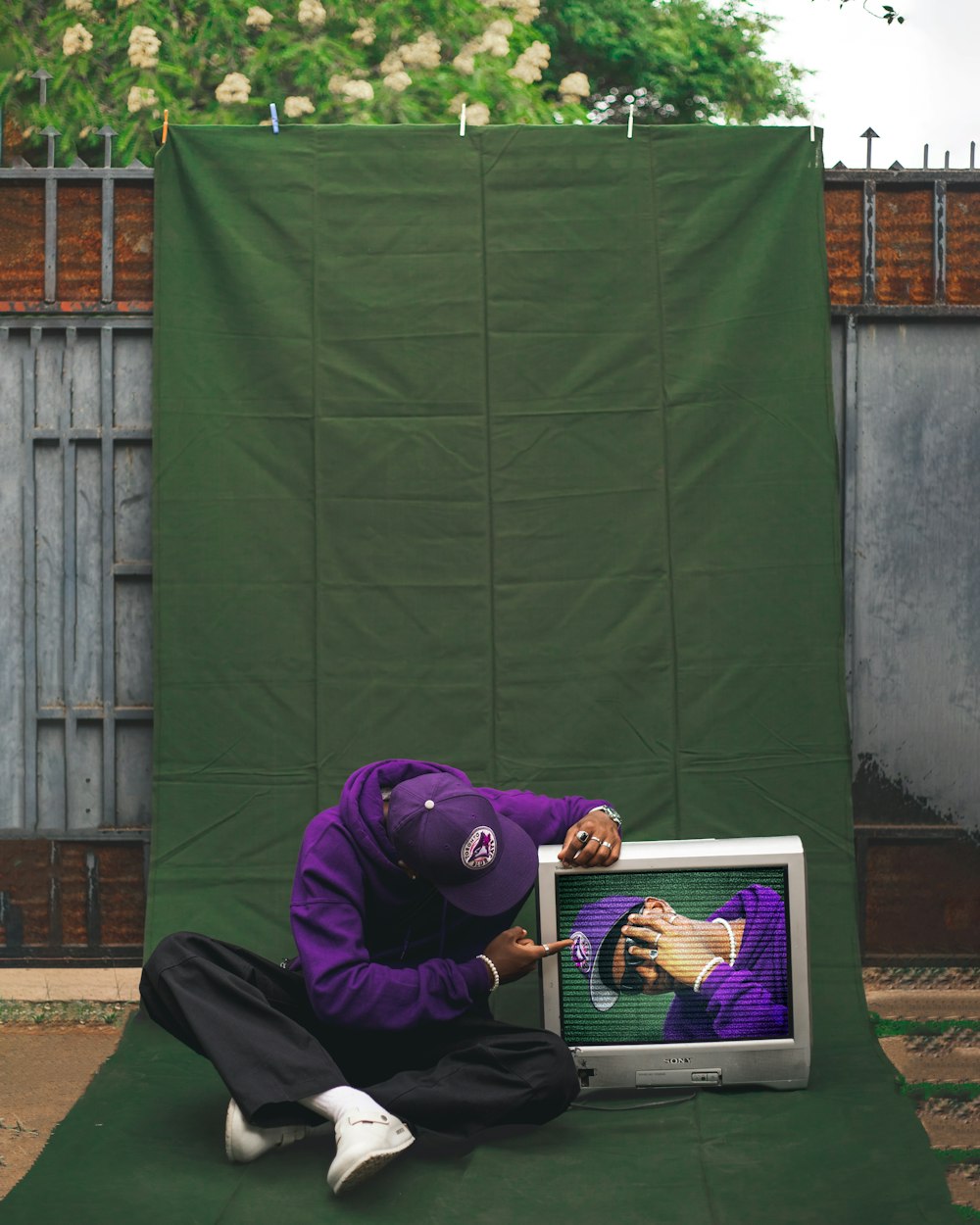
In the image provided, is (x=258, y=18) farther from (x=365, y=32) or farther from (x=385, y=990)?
(x=385, y=990)

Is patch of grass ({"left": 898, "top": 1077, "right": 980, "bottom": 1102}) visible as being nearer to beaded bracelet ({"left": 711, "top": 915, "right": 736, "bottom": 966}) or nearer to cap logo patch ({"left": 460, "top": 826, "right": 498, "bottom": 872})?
beaded bracelet ({"left": 711, "top": 915, "right": 736, "bottom": 966})

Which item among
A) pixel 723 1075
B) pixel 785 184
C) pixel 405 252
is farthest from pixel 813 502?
pixel 723 1075

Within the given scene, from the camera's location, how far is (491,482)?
4629 millimetres

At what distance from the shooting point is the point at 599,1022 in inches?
137

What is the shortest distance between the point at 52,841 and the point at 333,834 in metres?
1.96

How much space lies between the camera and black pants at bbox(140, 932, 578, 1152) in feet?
10.2

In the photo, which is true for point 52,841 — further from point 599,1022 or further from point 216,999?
point 599,1022

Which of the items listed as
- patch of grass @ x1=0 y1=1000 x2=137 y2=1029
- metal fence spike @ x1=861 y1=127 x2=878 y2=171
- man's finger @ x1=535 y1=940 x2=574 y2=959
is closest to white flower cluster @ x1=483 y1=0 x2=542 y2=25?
metal fence spike @ x1=861 y1=127 x2=878 y2=171

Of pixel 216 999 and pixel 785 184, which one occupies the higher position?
pixel 785 184

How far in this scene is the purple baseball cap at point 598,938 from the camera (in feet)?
11.3

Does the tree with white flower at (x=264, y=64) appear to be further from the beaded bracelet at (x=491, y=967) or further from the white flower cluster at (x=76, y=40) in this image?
the beaded bracelet at (x=491, y=967)

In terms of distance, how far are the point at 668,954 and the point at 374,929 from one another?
2.47 ft

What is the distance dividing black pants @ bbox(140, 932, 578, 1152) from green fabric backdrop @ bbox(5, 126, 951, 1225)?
1.20m

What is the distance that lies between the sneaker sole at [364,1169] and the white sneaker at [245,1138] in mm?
256
